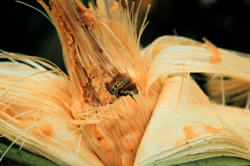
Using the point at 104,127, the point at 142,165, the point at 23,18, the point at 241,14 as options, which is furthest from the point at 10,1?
the point at 241,14

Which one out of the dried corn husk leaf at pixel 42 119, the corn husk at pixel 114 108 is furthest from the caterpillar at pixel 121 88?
the dried corn husk leaf at pixel 42 119

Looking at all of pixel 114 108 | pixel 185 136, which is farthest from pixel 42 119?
pixel 185 136

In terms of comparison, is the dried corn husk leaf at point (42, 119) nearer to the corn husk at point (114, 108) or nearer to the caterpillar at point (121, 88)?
the corn husk at point (114, 108)

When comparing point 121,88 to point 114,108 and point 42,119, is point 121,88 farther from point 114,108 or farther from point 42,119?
point 42,119

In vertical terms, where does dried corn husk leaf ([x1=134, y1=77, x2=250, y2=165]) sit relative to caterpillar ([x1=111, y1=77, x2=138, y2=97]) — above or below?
below

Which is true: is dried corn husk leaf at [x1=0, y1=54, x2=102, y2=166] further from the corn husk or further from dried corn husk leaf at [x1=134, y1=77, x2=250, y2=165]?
dried corn husk leaf at [x1=134, y1=77, x2=250, y2=165]

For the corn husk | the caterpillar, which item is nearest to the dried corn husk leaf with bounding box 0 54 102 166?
the corn husk

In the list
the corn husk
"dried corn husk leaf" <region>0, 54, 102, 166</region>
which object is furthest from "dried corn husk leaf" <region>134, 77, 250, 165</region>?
"dried corn husk leaf" <region>0, 54, 102, 166</region>

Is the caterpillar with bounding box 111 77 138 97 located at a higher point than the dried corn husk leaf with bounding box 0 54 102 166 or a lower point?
higher
